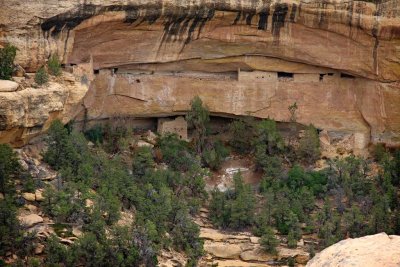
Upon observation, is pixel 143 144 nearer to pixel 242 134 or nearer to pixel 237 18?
pixel 242 134

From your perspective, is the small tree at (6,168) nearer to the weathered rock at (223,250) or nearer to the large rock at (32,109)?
the large rock at (32,109)

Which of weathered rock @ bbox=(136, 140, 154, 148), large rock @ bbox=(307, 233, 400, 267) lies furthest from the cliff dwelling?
large rock @ bbox=(307, 233, 400, 267)

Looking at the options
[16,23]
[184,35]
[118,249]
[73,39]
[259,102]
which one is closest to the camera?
[118,249]

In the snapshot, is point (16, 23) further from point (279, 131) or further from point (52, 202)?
point (279, 131)

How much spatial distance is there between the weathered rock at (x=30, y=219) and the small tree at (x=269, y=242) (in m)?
Result: 5.79

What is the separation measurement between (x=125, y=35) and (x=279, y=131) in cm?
594

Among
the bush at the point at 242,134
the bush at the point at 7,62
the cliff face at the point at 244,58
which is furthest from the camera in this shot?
the bush at the point at 242,134


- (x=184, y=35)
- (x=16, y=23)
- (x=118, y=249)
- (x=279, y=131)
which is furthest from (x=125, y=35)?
(x=118, y=249)

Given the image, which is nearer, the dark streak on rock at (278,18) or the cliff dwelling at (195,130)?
the cliff dwelling at (195,130)

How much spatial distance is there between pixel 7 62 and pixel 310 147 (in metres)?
9.84

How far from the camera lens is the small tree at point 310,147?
93.8 feet

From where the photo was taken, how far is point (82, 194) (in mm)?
22438

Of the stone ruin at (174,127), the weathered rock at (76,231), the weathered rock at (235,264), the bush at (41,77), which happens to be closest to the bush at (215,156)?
the stone ruin at (174,127)

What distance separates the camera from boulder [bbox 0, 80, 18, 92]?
72.0 ft
